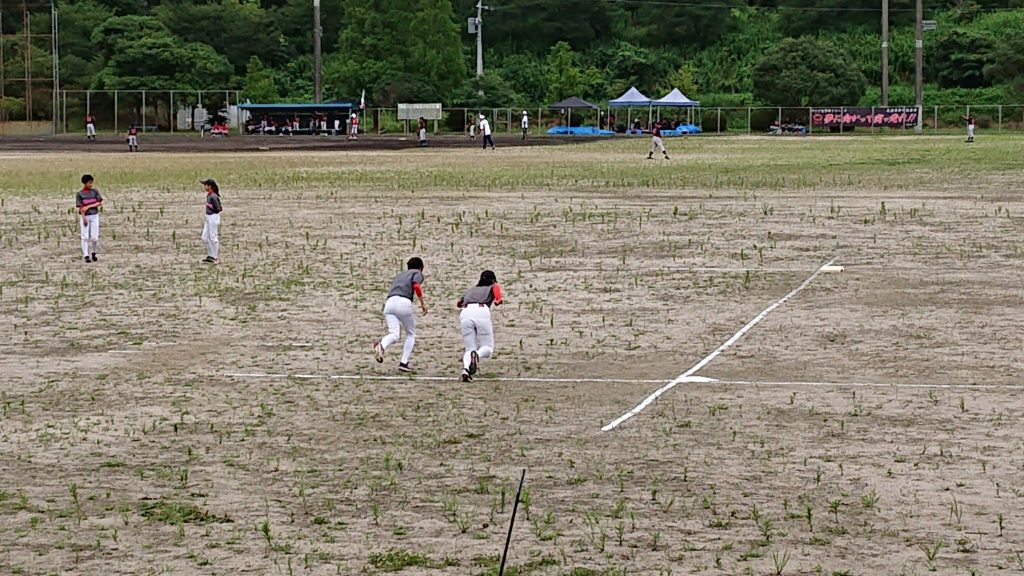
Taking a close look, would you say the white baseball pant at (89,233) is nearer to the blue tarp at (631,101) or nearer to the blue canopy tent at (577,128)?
the blue canopy tent at (577,128)

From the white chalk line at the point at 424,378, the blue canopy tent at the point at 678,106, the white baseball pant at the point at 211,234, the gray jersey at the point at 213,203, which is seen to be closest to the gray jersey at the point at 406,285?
the white chalk line at the point at 424,378

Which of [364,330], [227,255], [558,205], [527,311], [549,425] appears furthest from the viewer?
[558,205]

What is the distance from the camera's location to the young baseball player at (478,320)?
1461 cm

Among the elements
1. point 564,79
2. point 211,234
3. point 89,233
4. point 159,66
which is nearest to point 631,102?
point 564,79

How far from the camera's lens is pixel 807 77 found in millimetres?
109750

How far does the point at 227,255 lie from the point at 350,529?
672 inches

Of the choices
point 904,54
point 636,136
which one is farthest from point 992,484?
point 904,54

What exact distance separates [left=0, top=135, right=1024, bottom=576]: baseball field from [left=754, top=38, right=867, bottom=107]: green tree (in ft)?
260

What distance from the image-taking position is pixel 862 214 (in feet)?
107

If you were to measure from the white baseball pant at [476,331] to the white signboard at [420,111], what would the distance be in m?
88.3

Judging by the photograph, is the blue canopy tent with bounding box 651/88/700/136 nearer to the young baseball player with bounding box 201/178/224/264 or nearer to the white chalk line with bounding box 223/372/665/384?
the young baseball player with bounding box 201/178/224/264

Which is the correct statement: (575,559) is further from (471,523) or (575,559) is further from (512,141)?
(512,141)

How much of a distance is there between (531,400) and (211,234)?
39.9 feet

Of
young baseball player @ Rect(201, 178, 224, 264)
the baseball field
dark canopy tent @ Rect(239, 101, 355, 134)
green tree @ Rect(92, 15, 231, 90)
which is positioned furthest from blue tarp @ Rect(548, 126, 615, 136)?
young baseball player @ Rect(201, 178, 224, 264)
